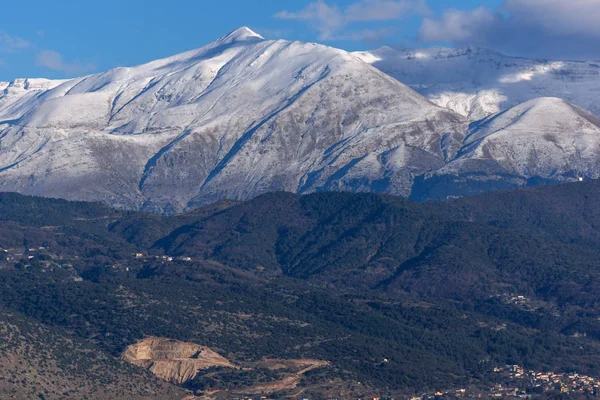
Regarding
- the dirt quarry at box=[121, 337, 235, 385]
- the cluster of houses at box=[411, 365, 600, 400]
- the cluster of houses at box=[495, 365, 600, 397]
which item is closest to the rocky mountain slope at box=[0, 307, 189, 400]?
the dirt quarry at box=[121, 337, 235, 385]

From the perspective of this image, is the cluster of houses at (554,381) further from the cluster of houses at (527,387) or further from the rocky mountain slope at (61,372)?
the rocky mountain slope at (61,372)

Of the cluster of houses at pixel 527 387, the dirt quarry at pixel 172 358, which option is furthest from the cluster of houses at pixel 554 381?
the dirt quarry at pixel 172 358

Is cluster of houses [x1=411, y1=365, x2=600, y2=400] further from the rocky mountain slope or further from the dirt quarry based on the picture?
the rocky mountain slope

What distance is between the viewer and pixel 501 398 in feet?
493

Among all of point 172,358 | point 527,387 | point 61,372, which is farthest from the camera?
point 172,358

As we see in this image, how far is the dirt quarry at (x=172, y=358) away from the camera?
157750 millimetres

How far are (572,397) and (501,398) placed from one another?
636 cm

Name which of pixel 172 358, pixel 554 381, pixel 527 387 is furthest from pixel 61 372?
pixel 554 381

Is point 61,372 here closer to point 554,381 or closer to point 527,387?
point 527,387

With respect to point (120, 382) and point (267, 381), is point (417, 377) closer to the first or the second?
point (267, 381)

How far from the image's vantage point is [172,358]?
16075 centimetres

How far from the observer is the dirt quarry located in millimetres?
157750

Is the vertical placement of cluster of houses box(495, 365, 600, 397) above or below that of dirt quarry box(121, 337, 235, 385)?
below

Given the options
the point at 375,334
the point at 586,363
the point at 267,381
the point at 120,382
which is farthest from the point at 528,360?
the point at 120,382
